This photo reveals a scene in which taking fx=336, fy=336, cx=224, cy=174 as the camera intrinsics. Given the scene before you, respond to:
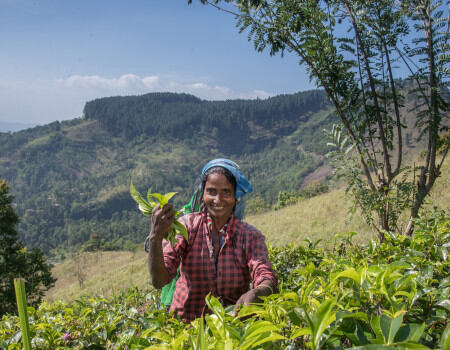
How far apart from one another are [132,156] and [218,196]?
166 meters

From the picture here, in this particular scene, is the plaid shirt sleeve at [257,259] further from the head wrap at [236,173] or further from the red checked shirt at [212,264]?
the head wrap at [236,173]

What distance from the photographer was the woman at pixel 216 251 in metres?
1.91

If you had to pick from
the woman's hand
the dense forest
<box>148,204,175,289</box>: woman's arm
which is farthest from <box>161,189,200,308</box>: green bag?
the dense forest

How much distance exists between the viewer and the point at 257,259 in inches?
73.2

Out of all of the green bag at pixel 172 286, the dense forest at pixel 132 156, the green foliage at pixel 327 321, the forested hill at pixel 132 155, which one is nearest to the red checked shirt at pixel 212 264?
the green bag at pixel 172 286

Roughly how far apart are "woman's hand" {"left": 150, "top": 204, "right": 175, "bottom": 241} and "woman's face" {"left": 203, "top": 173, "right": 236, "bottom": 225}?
0.58m

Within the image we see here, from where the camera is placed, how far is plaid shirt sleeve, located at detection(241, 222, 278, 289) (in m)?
1.73

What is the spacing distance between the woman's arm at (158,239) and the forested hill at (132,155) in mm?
93651

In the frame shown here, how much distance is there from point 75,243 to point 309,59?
10531 cm

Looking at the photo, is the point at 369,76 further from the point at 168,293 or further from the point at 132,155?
the point at 132,155

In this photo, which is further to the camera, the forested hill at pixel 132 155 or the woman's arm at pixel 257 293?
the forested hill at pixel 132 155

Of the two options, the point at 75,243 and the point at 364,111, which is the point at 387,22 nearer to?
the point at 364,111

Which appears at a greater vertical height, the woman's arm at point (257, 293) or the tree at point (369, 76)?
the tree at point (369, 76)

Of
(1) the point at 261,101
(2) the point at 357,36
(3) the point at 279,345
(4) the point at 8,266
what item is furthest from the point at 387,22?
(1) the point at 261,101
